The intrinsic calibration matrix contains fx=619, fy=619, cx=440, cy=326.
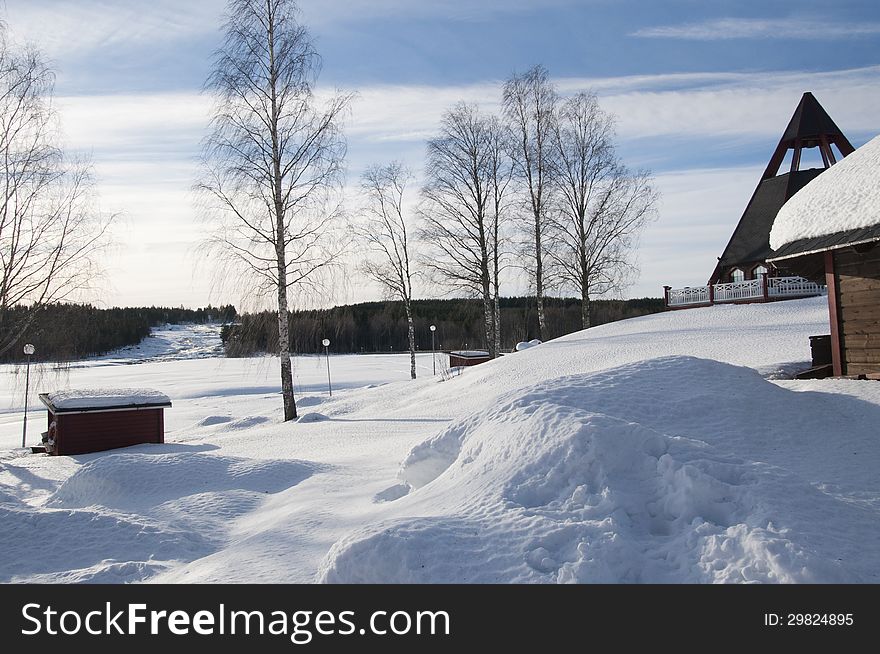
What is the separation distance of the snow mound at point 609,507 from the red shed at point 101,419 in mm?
11649

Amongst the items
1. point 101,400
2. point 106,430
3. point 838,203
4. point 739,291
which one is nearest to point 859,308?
point 838,203

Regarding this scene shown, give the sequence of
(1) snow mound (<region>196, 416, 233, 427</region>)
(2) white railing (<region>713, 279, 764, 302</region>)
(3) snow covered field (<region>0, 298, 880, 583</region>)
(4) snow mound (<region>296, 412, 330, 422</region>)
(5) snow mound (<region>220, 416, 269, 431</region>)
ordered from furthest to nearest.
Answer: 1. (2) white railing (<region>713, 279, 764, 302</region>)
2. (1) snow mound (<region>196, 416, 233, 427</region>)
3. (5) snow mound (<region>220, 416, 269, 431</region>)
4. (4) snow mound (<region>296, 412, 330, 422</region>)
5. (3) snow covered field (<region>0, 298, 880, 583</region>)

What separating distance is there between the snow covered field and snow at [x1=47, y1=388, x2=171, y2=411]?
8.15ft

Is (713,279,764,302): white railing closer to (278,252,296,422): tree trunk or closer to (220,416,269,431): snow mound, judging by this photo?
(278,252,296,422): tree trunk

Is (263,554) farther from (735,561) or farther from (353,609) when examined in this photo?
(735,561)

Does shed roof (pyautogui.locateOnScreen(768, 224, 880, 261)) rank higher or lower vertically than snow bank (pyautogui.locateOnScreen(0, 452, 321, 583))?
higher

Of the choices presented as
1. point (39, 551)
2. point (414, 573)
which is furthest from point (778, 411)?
point (39, 551)

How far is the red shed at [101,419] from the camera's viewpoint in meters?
15.3

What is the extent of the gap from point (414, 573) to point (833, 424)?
6568mm

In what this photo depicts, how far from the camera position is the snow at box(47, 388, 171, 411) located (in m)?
15.2

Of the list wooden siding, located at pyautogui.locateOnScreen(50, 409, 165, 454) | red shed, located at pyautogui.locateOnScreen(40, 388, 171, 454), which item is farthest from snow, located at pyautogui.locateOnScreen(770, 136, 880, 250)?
wooden siding, located at pyautogui.locateOnScreen(50, 409, 165, 454)

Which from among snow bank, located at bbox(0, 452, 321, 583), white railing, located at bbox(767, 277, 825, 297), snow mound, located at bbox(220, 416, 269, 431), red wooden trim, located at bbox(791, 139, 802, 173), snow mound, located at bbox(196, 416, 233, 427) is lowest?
snow mound, located at bbox(196, 416, 233, 427)

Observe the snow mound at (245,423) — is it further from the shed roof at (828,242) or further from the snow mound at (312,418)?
the shed roof at (828,242)

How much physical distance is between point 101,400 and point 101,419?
503mm
